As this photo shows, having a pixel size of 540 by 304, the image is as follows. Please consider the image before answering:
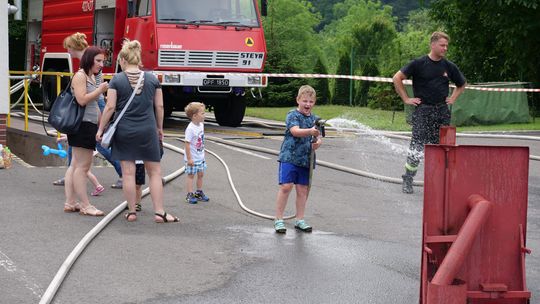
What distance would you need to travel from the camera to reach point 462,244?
5586 mm

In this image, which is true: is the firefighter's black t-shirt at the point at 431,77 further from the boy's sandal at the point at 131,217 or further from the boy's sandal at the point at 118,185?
the boy's sandal at the point at 131,217

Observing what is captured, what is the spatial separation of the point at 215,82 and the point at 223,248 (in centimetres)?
1182

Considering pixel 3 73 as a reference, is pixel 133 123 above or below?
below

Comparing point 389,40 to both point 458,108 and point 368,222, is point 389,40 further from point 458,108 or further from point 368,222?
point 368,222

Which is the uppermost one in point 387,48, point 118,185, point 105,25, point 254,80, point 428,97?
point 387,48

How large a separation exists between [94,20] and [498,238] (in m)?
17.2

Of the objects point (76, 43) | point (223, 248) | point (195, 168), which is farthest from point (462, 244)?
point (76, 43)

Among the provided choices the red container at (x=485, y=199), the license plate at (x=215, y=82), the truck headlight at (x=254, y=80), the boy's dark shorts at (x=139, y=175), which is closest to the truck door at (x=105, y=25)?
the license plate at (x=215, y=82)

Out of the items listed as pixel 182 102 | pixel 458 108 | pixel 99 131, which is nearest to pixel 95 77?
pixel 99 131

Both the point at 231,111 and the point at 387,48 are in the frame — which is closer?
the point at 231,111

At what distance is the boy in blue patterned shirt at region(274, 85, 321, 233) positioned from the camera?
8.62 m

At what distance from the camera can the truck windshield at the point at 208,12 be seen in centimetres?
1955

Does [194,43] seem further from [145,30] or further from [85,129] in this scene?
[85,129]

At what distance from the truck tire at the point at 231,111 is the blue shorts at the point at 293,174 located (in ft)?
40.7
